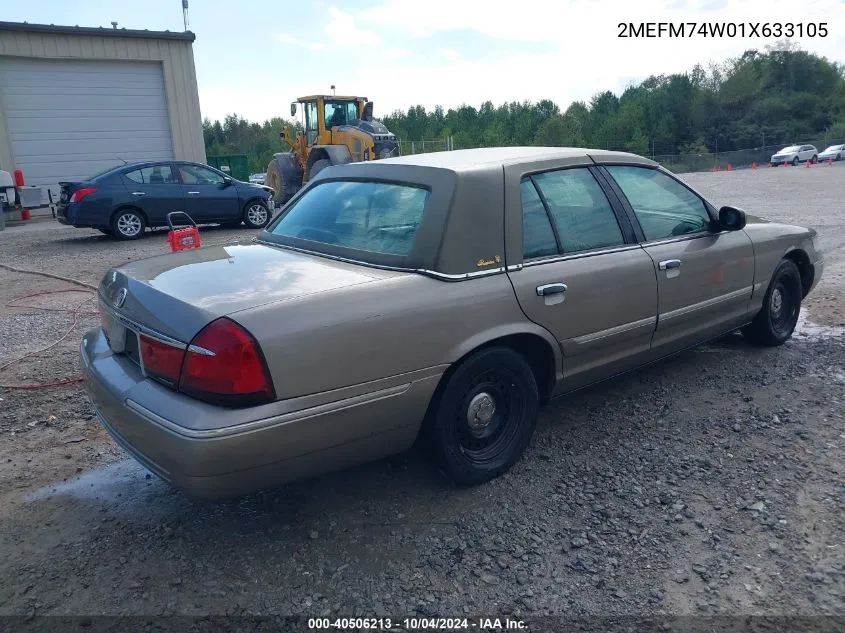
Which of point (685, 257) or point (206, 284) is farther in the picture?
point (685, 257)

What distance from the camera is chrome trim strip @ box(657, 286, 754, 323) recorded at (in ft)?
13.6

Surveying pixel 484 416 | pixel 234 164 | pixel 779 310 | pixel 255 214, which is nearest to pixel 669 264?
pixel 484 416

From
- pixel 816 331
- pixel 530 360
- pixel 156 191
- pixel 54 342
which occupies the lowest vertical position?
pixel 816 331

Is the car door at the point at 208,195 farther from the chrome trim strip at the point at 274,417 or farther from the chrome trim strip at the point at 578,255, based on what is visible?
the chrome trim strip at the point at 274,417

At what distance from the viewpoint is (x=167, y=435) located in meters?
2.61

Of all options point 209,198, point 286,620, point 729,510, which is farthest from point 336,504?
point 209,198

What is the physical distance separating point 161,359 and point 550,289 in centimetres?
183

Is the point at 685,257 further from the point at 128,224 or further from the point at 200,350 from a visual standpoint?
the point at 128,224

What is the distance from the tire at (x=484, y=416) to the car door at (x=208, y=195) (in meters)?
10.9

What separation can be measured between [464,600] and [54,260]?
1020 cm

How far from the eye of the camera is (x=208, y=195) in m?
13.3

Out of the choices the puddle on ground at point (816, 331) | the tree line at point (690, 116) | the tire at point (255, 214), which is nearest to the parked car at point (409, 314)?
the puddle on ground at point (816, 331)

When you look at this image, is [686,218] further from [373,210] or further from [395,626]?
[395,626]

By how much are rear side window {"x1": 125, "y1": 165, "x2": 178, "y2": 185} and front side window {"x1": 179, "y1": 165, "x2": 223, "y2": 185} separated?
0.21 metres
